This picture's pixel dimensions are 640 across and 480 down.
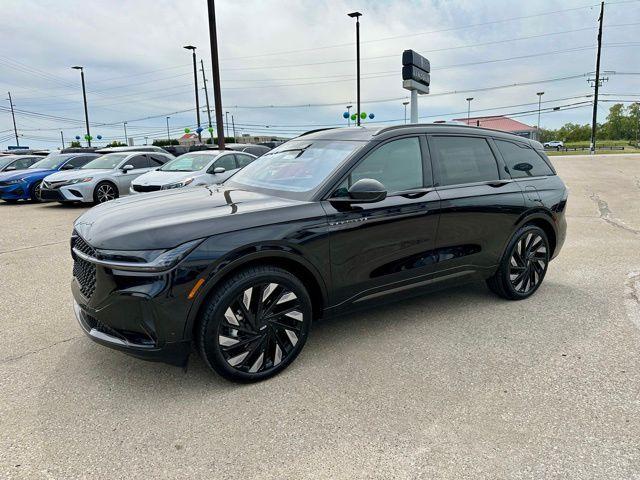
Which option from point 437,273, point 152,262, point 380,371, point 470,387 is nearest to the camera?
point 152,262

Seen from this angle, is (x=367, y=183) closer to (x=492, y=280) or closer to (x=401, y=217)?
(x=401, y=217)

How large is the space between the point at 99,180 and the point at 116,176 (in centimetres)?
46

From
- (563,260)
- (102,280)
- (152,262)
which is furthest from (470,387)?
(563,260)

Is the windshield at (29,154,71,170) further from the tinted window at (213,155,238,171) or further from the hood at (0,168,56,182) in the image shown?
the tinted window at (213,155,238,171)

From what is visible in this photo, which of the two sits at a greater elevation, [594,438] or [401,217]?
[401,217]

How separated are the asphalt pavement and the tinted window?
22.0ft

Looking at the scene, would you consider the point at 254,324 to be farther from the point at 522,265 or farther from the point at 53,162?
the point at 53,162

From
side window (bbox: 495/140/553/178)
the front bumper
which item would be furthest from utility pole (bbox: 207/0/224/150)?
side window (bbox: 495/140/553/178)

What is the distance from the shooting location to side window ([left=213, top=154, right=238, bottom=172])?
1075cm

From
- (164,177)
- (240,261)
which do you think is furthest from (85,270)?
(164,177)

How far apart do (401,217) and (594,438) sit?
1872mm

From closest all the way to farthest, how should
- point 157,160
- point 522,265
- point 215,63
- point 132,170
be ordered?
point 522,265 → point 132,170 → point 157,160 → point 215,63

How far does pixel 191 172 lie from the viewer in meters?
10.1

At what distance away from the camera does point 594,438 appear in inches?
96.8
